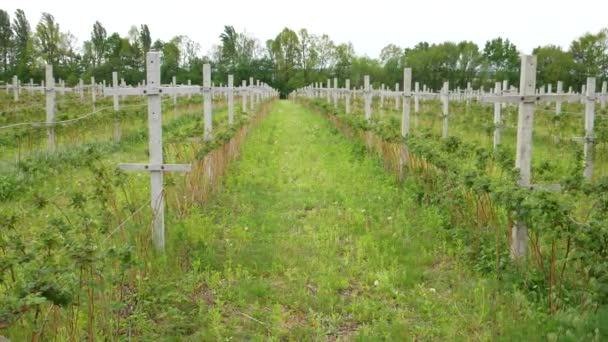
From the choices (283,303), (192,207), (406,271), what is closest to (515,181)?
(406,271)

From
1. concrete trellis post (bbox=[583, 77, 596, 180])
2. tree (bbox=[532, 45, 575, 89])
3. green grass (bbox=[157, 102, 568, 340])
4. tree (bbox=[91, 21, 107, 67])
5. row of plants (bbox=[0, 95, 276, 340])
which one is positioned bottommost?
green grass (bbox=[157, 102, 568, 340])

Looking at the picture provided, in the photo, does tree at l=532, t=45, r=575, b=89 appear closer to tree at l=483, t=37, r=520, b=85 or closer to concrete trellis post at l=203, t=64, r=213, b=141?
tree at l=483, t=37, r=520, b=85

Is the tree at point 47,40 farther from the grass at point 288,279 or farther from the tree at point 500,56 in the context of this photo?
the grass at point 288,279

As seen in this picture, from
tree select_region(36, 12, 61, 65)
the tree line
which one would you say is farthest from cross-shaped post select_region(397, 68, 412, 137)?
tree select_region(36, 12, 61, 65)

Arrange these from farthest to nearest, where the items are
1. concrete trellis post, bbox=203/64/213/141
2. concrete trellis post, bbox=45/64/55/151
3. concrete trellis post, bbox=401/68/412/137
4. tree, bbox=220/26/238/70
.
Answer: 1. tree, bbox=220/26/238/70
2. concrete trellis post, bbox=45/64/55/151
3. concrete trellis post, bbox=401/68/412/137
4. concrete trellis post, bbox=203/64/213/141

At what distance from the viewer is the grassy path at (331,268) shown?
12.5ft

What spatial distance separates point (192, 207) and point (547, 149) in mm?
9127

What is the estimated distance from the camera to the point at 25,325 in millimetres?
3385

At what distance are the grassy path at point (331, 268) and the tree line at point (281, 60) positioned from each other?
54.5m

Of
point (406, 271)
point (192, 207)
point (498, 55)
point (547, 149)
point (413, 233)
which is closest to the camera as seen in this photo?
point (406, 271)

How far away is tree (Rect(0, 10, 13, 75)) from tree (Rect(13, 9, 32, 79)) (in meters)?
0.97

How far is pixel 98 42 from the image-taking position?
7519 centimetres

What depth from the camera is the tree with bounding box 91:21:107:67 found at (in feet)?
240

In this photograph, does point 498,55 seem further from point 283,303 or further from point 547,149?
point 283,303
